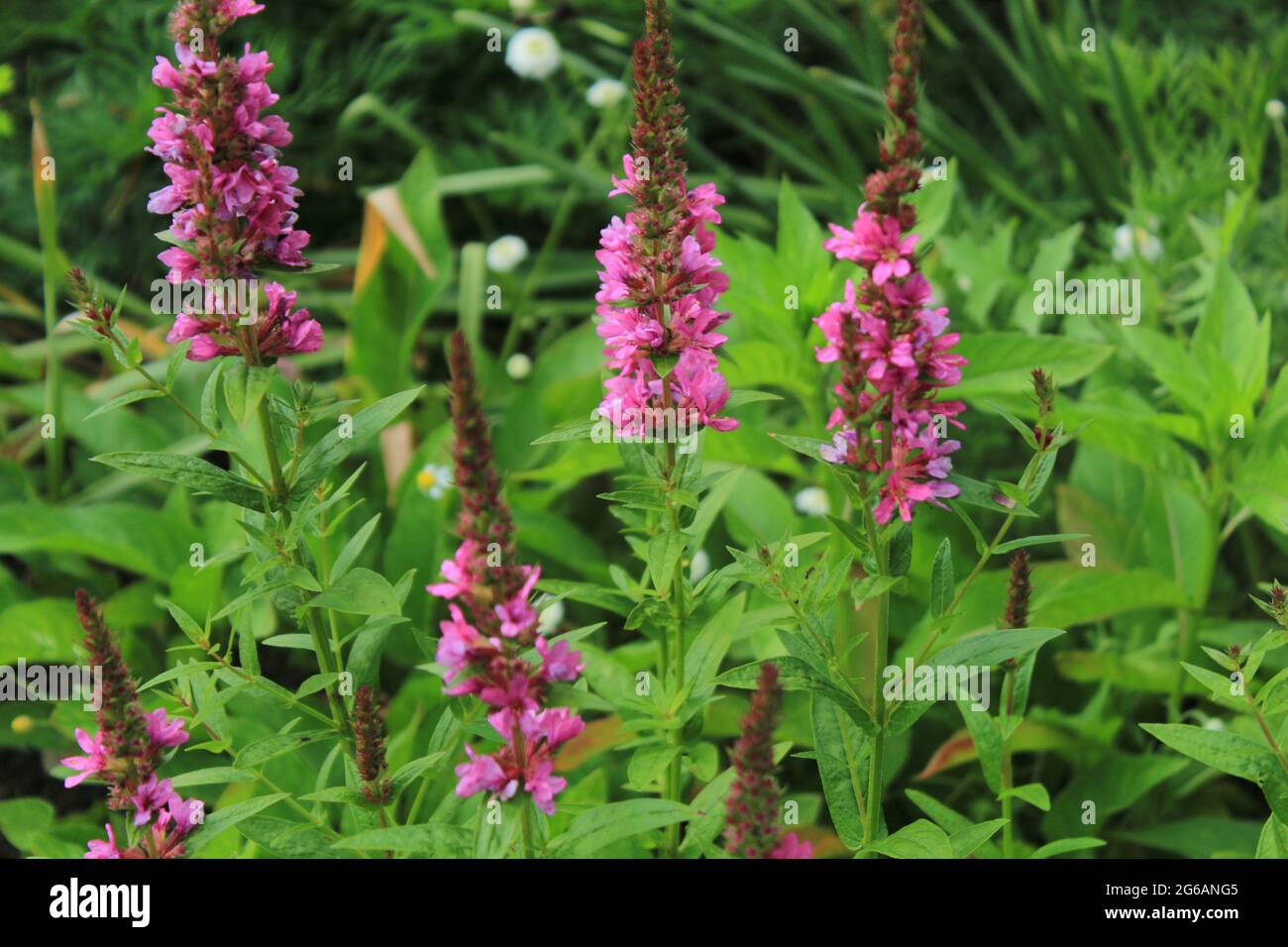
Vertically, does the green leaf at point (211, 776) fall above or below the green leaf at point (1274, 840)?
above

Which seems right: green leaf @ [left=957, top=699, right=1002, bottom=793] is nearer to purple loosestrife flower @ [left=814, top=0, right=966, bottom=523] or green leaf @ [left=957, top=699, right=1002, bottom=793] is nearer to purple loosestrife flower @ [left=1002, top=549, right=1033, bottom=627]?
purple loosestrife flower @ [left=1002, top=549, right=1033, bottom=627]

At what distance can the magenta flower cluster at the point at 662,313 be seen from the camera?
139 cm

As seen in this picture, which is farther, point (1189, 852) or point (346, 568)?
point (1189, 852)

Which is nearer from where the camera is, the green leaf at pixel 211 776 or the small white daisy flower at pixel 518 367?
the green leaf at pixel 211 776

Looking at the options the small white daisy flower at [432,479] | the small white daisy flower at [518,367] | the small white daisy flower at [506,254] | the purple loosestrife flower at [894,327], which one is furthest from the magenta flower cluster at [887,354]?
the small white daisy flower at [506,254]

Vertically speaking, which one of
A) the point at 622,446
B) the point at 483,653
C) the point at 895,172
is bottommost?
the point at 483,653

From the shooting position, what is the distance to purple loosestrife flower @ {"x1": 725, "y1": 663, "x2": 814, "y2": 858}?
49.6 inches

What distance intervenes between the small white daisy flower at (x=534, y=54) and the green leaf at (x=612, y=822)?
2.40 meters

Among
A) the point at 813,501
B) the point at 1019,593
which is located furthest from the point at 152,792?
the point at 813,501

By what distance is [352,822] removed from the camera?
5.31 feet

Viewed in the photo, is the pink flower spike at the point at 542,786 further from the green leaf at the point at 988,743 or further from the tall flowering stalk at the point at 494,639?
the green leaf at the point at 988,743
